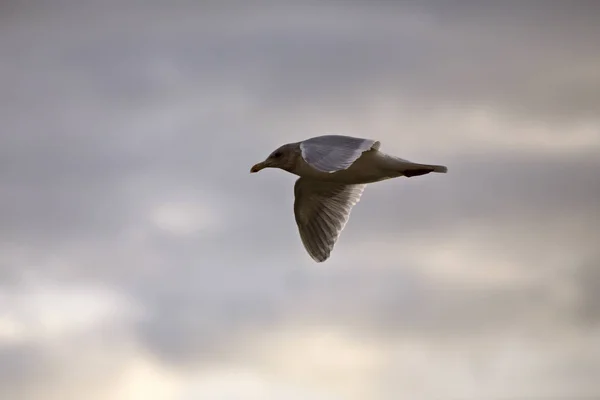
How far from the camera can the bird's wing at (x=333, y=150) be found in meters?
16.2

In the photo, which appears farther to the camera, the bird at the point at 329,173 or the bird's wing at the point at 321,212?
the bird's wing at the point at 321,212

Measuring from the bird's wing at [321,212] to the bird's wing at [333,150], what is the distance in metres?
2.72

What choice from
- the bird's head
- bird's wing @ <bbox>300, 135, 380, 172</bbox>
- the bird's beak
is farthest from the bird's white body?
the bird's beak

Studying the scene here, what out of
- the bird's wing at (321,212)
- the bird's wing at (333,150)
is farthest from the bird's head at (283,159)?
the bird's wing at (321,212)

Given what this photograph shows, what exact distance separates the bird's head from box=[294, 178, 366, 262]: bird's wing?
1343 mm

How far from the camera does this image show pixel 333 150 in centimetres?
1698

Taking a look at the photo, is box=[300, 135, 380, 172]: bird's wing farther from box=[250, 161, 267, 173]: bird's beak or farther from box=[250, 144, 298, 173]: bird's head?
box=[250, 161, 267, 173]: bird's beak

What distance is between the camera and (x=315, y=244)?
2092cm

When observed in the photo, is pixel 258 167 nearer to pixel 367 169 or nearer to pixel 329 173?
pixel 329 173

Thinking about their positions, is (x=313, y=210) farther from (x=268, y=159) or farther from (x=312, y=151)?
(x=312, y=151)

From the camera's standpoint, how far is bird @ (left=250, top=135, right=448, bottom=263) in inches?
667

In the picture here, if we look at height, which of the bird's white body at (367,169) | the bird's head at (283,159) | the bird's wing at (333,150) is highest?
the bird's head at (283,159)

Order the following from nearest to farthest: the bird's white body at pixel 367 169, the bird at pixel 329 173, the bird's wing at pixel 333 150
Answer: the bird's wing at pixel 333 150 → the bird at pixel 329 173 → the bird's white body at pixel 367 169

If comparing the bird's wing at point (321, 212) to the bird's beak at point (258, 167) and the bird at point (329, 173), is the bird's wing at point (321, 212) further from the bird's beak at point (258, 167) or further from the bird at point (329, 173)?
the bird's beak at point (258, 167)
